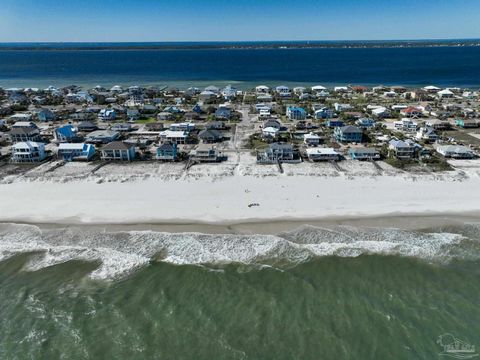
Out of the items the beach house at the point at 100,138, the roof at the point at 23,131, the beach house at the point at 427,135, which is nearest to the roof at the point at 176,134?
the beach house at the point at 100,138

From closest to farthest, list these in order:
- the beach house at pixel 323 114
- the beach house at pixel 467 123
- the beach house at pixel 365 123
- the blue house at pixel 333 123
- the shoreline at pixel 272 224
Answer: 1. the shoreline at pixel 272 224
2. the blue house at pixel 333 123
3. the beach house at pixel 467 123
4. the beach house at pixel 365 123
5. the beach house at pixel 323 114

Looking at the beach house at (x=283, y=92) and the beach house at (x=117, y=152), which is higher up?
the beach house at (x=283, y=92)

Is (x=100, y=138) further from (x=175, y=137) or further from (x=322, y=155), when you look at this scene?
(x=322, y=155)

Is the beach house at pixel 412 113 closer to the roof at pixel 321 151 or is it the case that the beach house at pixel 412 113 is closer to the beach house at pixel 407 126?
the beach house at pixel 407 126

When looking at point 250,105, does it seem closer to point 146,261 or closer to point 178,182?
point 178,182

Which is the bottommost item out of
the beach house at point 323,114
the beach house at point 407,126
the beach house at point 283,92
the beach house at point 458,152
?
the beach house at point 458,152

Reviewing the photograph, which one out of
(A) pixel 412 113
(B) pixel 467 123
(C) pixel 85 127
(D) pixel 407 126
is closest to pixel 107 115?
(C) pixel 85 127
